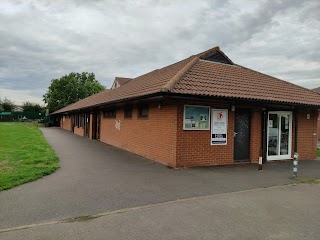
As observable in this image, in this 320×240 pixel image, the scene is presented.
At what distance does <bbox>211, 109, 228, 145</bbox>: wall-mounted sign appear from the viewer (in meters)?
10.7

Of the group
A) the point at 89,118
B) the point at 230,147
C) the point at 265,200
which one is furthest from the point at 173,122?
the point at 89,118

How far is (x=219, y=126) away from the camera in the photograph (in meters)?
10.8

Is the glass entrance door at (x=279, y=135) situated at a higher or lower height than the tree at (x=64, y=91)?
lower

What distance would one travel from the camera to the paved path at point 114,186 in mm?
5402

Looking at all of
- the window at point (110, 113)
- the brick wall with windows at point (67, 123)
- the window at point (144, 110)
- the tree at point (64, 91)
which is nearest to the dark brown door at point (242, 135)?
the window at point (144, 110)

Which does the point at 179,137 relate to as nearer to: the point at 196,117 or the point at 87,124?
the point at 196,117

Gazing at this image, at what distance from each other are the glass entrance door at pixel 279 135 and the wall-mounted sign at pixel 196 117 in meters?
3.28

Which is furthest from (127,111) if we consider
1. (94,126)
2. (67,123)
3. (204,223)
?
(67,123)

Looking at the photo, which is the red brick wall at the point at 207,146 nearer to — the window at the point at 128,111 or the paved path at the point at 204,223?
the paved path at the point at 204,223

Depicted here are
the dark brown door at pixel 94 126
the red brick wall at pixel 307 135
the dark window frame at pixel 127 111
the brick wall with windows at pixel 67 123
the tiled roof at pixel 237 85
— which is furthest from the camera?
the brick wall with windows at pixel 67 123

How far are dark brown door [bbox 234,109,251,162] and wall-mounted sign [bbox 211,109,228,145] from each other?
24.5 inches

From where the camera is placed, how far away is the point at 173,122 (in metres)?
10.1

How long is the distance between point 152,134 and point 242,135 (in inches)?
140

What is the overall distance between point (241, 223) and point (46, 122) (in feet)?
167
